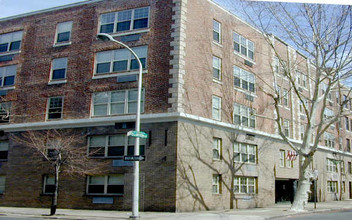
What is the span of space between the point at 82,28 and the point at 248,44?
1312 centimetres

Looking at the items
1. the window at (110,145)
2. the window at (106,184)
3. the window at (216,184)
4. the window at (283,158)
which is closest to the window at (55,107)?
the window at (110,145)

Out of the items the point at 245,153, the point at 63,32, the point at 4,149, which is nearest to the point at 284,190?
the point at 245,153

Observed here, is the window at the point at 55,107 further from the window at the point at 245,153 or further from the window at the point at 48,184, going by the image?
the window at the point at 245,153

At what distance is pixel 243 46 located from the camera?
98.0ft

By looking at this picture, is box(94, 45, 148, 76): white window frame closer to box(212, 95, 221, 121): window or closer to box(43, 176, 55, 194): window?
box(212, 95, 221, 121): window

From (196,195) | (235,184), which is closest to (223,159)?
(235,184)

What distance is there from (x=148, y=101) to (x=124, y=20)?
20.9ft

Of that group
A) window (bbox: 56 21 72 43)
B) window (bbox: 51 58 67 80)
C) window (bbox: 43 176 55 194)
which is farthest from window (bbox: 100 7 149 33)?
window (bbox: 43 176 55 194)

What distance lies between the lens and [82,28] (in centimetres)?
2703

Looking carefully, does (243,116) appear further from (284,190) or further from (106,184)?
(106,184)

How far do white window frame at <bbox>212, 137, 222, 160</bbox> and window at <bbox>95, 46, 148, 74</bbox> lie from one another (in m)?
7.02

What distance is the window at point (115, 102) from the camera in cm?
2415

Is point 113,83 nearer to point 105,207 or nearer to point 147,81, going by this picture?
point 147,81

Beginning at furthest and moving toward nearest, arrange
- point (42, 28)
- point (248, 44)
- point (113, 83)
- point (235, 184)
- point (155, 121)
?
point (248, 44), point (42, 28), point (235, 184), point (113, 83), point (155, 121)
